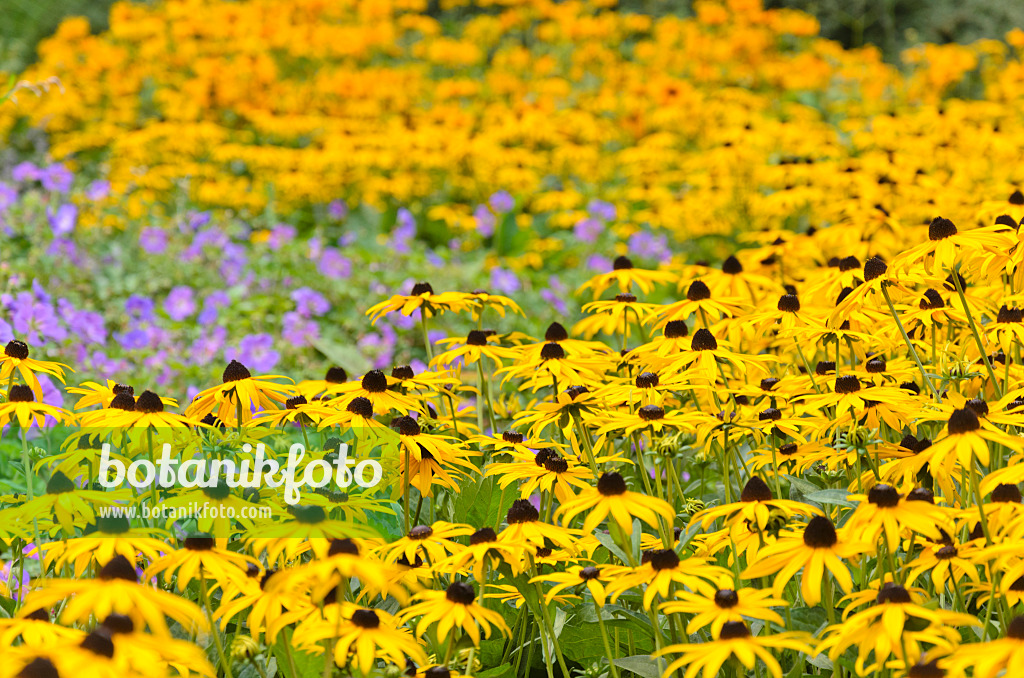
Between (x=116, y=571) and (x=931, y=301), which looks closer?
(x=116, y=571)

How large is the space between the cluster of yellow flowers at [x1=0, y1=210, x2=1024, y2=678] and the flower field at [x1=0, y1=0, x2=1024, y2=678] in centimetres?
1

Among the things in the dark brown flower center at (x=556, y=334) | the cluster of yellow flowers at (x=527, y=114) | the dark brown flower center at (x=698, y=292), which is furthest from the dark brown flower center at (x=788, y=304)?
the cluster of yellow flowers at (x=527, y=114)

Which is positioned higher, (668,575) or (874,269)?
(874,269)

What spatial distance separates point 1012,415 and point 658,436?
67cm

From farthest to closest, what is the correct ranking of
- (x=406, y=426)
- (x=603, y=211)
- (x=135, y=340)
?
(x=603, y=211) < (x=135, y=340) < (x=406, y=426)

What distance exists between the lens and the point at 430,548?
172 cm

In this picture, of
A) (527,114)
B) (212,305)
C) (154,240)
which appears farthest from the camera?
(527,114)

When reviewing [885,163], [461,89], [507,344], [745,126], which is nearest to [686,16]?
[461,89]

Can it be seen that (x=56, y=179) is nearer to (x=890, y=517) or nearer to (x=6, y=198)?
(x=6, y=198)

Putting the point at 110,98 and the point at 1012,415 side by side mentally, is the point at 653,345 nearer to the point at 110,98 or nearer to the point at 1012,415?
the point at 1012,415

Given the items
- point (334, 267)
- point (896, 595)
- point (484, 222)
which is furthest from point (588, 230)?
point (896, 595)

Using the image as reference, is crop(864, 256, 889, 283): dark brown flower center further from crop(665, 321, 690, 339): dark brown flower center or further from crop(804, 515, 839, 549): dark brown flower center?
crop(804, 515, 839, 549): dark brown flower center

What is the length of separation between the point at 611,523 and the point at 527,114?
18.7 feet

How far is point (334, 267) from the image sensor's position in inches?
203
